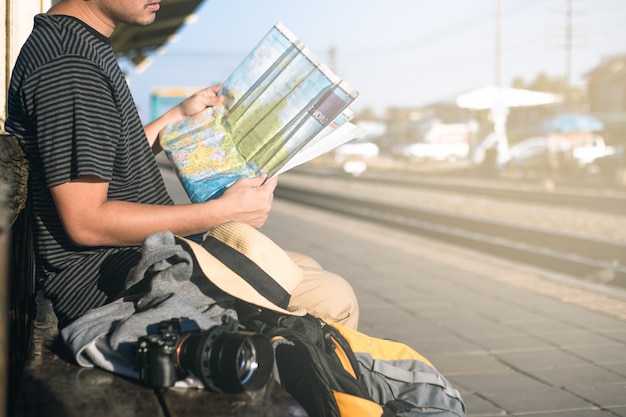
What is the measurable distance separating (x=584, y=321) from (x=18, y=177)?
459cm

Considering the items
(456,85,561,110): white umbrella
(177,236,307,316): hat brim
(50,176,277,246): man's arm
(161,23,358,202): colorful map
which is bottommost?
(456,85,561,110): white umbrella

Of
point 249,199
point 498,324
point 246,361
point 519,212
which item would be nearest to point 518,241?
point 519,212

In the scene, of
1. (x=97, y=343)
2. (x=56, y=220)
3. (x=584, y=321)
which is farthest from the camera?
(x=584, y=321)

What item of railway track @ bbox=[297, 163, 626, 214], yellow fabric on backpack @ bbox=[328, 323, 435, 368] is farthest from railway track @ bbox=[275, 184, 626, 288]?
yellow fabric on backpack @ bbox=[328, 323, 435, 368]

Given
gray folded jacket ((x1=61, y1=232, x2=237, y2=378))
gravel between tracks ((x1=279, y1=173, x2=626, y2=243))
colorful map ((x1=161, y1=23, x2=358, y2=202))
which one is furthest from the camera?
gravel between tracks ((x1=279, y1=173, x2=626, y2=243))

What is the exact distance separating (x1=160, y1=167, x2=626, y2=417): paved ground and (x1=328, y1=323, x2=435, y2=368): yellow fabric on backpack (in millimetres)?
1387

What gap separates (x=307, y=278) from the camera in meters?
2.56

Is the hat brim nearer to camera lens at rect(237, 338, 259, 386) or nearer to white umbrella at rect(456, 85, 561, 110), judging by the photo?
camera lens at rect(237, 338, 259, 386)

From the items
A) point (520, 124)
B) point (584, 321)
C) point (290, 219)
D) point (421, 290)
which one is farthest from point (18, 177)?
point (520, 124)

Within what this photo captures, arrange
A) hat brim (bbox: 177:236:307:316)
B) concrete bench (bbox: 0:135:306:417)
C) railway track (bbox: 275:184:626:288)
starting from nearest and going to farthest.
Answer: concrete bench (bbox: 0:135:306:417) → hat brim (bbox: 177:236:307:316) → railway track (bbox: 275:184:626:288)

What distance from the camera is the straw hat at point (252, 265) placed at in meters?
2.02

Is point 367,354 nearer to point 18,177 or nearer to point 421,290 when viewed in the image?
point 18,177

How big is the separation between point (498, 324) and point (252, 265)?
3804mm

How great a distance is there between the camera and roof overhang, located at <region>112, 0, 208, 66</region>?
11156 millimetres
